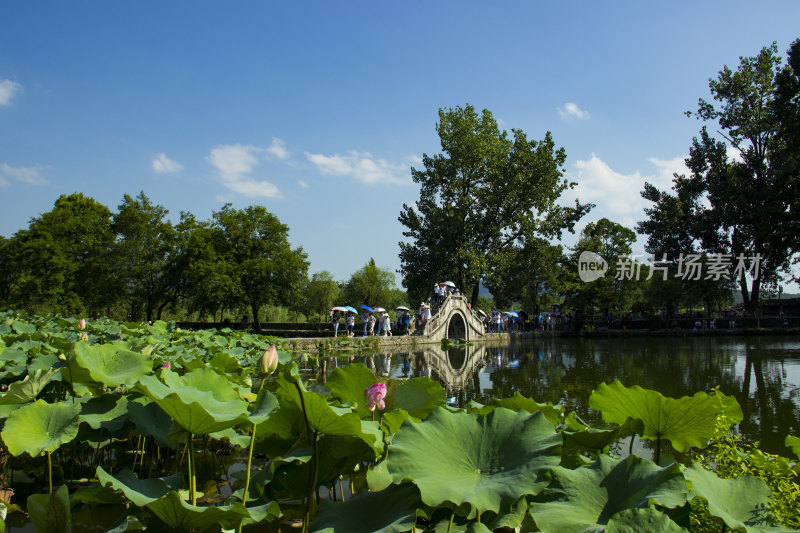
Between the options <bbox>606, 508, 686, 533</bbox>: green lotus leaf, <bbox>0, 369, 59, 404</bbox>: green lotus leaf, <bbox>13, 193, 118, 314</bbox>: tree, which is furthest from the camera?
<bbox>13, 193, 118, 314</bbox>: tree

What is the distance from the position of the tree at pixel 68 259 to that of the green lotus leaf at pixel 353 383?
3169cm

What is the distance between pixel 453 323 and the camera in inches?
1240

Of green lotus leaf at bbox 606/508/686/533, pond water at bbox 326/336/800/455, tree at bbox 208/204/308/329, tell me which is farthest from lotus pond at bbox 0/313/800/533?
tree at bbox 208/204/308/329

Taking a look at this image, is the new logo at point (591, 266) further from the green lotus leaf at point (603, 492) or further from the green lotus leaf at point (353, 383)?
the green lotus leaf at point (603, 492)

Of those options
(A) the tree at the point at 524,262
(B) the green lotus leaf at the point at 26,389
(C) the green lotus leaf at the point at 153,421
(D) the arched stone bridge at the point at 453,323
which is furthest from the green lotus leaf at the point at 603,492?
(A) the tree at the point at 524,262

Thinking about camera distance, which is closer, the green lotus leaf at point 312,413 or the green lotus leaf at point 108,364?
the green lotus leaf at point 312,413

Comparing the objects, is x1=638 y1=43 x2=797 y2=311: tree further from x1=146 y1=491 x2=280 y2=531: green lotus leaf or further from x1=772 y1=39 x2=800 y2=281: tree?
x1=146 y1=491 x2=280 y2=531: green lotus leaf

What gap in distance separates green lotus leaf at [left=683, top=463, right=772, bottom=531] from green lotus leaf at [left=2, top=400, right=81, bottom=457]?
2.37 metres

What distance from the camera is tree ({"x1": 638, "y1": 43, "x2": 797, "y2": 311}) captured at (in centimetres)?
2925

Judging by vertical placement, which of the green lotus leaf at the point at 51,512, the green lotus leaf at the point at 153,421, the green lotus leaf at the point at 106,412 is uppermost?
the green lotus leaf at the point at 153,421

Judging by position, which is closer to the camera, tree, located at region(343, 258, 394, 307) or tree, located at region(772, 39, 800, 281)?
tree, located at region(772, 39, 800, 281)

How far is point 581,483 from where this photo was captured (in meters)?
1.52

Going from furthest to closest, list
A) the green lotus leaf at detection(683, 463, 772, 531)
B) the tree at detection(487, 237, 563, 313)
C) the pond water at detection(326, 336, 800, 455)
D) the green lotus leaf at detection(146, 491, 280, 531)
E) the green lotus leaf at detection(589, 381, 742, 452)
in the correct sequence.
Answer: the tree at detection(487, 237, 563, 313) → the pond water at detection(326, 336, 800, 455) → the green lotus leaf at detection(589, 381, 742, 452) → the green lotus leaf at detection(683, 463, 772, 531) → the green lotus leaf at detection(146, 491, 280, 531)

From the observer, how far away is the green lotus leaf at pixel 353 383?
2.21 m
